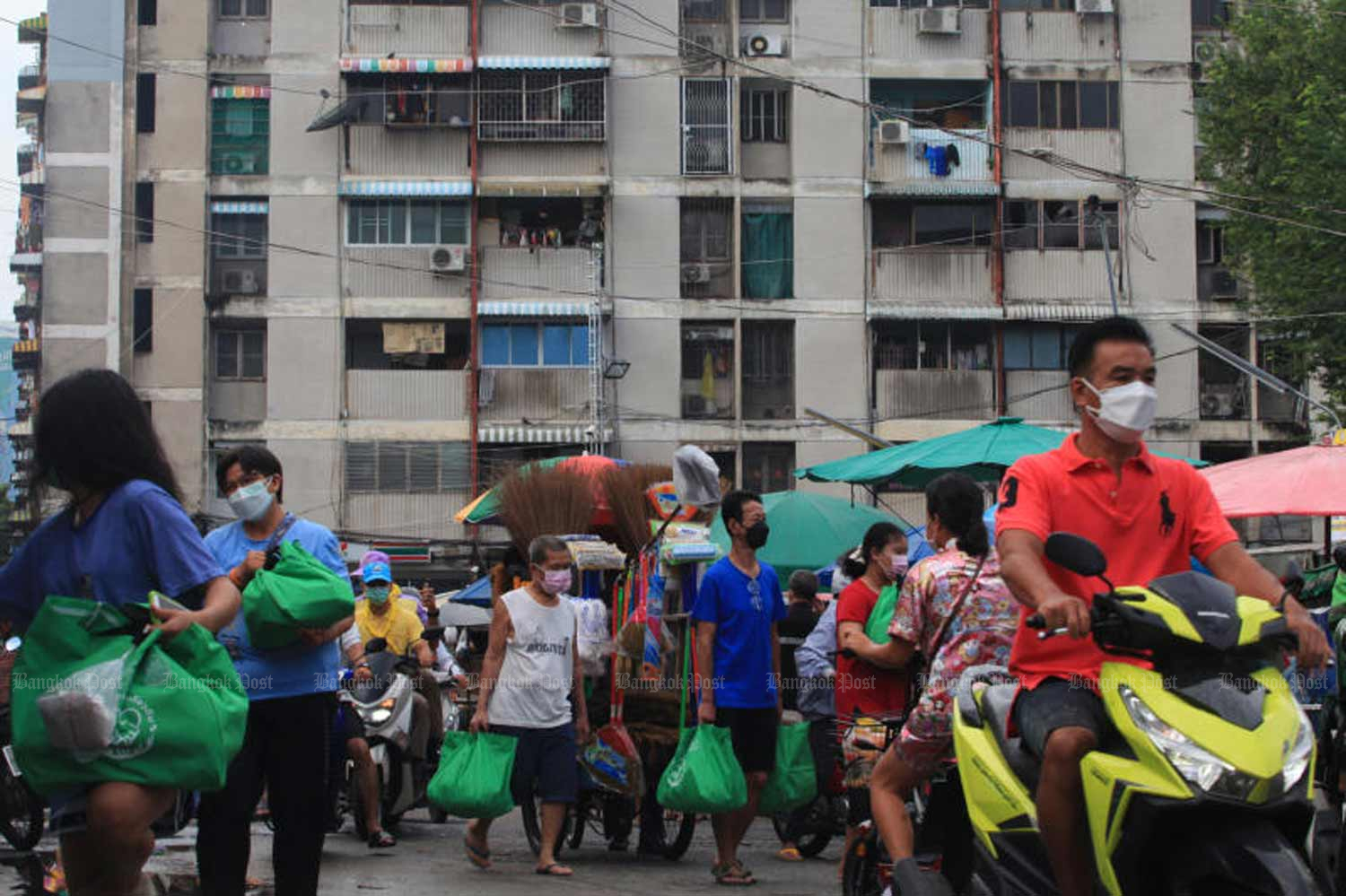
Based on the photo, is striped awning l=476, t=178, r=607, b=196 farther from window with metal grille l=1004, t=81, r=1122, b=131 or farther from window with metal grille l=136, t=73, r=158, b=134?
window with metal grille l=1004, t=81, r=1122, b=131

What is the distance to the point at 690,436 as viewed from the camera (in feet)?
113

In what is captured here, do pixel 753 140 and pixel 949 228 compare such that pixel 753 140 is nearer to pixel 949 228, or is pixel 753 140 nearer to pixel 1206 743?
pixel 949 228

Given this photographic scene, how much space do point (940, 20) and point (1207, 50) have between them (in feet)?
18.5

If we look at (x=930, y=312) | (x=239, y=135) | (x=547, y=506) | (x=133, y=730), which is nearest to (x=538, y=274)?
(x=239, y=135)

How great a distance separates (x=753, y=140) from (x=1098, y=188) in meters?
6.66

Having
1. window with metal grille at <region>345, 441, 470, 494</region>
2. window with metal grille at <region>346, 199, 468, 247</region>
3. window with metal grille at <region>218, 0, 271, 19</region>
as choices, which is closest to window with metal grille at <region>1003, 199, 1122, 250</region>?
window with metal grille at <region>346, 199, 468, 247</region>

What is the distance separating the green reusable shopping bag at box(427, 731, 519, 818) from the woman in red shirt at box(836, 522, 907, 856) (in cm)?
226

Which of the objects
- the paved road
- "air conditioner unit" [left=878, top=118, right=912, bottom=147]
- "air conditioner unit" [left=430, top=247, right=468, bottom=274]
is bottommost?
the paved road

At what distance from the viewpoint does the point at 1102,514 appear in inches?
201

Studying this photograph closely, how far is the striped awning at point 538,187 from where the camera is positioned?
34.2m

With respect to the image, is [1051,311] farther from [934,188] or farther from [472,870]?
[472,870]

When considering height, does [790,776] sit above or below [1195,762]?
below

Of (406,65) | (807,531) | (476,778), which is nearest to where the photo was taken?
(476,778)

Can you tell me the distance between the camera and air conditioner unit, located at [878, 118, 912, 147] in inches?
1355
